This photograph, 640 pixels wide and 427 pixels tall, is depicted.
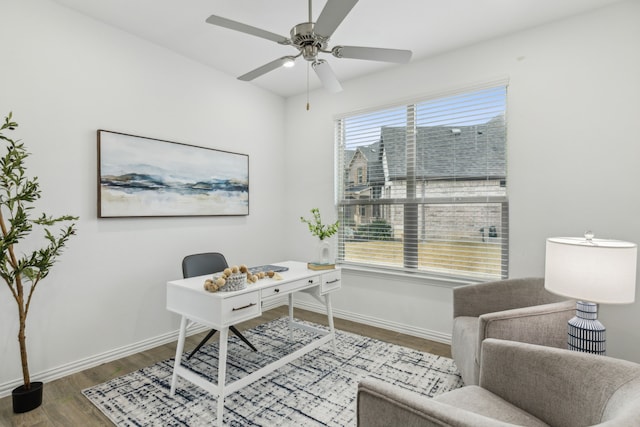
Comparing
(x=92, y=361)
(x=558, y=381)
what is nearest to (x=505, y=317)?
(x=558, y=381)

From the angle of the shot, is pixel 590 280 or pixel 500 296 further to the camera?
pixel 500 296

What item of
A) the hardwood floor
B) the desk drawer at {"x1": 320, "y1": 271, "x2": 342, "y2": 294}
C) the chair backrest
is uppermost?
the chair backrest

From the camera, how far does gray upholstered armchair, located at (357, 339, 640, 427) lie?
1.01m

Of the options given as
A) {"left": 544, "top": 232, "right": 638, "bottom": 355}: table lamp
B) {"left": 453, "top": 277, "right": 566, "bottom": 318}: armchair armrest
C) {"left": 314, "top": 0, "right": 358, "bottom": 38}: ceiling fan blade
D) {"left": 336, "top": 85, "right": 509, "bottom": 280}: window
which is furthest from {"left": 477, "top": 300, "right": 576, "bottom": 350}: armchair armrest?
{"left": 314, "top": 0, "right": 358, "bottom": 38}: ceiling fan blade

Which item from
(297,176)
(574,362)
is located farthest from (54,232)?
(574,362)

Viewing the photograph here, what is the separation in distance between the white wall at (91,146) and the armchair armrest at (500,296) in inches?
97.0

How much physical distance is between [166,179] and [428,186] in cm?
251

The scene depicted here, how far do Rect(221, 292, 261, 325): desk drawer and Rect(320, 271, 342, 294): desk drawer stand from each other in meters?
0.70

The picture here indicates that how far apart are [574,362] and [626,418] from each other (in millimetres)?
442

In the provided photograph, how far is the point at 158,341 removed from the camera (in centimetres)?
303

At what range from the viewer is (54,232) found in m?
2.39

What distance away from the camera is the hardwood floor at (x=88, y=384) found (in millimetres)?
1947

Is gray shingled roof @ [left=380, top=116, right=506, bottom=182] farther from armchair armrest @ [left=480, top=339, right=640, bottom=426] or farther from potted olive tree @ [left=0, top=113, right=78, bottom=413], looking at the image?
potted olive tree @ [left=0, top=113, right=78, bottom=413]

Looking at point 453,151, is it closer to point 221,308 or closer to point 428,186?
point 428,186
